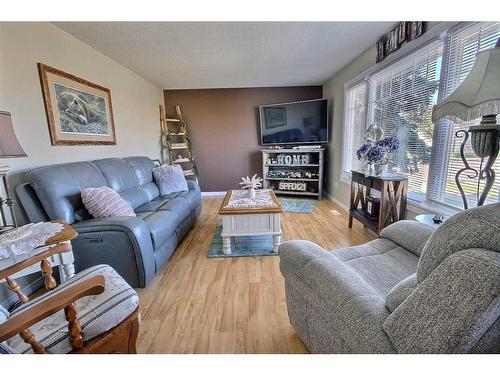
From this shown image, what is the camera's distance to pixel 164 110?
4602 mm

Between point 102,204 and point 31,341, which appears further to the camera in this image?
point 102,204

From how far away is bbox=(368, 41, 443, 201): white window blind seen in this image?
6.81ft

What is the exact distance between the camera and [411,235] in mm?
1416

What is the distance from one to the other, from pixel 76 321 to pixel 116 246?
89 cm

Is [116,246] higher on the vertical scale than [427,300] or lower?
lower

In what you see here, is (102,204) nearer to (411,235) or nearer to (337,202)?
(411,235)

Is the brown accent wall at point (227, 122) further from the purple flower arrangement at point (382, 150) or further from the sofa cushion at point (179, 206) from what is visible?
the purple flower arrangement at point (382, 150)

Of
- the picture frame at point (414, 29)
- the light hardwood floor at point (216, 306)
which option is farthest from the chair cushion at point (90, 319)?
the picture frame at point (414, 29)

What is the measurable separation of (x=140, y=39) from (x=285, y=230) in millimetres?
2761

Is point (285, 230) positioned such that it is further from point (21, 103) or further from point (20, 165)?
point (21, 103)

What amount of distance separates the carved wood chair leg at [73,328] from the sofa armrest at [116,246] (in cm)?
84

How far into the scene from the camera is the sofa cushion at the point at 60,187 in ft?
5.56

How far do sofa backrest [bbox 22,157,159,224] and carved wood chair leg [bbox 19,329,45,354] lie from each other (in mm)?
1164

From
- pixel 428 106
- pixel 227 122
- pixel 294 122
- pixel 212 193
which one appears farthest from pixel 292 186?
pixel 428 106
